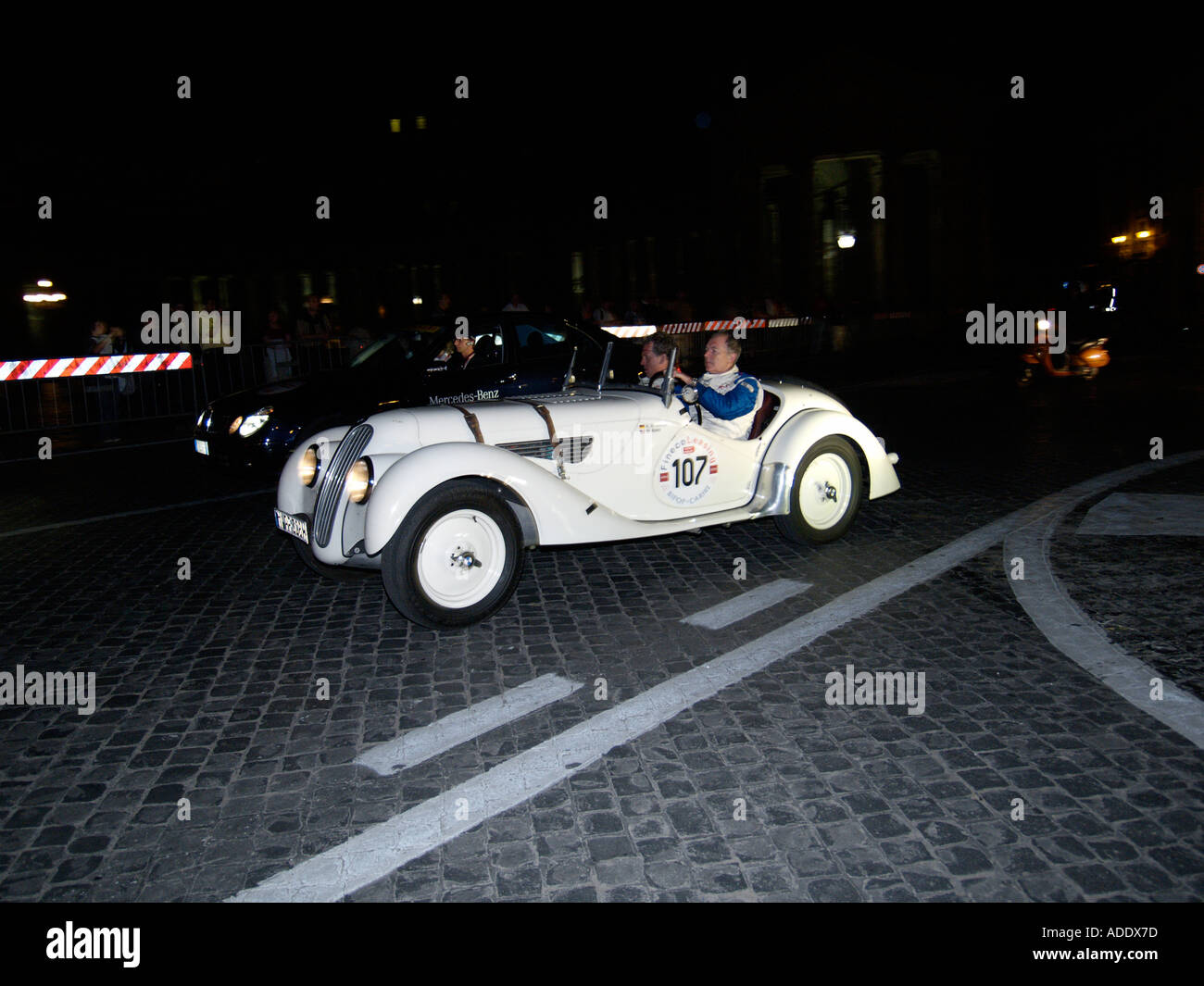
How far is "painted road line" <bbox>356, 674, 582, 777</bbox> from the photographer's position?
3753 millimetres

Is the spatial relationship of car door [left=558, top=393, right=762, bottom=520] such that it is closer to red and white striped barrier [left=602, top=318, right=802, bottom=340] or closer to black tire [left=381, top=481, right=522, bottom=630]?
black tire [left=381, top=481, right=522, bottom=630]

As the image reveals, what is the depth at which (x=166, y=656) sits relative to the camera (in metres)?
4.92

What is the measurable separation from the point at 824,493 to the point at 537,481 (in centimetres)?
239

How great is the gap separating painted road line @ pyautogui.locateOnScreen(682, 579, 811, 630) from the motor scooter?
12.5 meters

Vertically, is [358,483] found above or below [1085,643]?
above

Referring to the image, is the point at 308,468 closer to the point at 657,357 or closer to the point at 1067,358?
the point at 657,357

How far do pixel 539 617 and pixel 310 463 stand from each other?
69.5 inches

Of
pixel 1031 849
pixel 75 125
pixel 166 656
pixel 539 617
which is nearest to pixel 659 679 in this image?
pixel 539 617

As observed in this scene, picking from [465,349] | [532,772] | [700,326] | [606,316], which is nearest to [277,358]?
[606,316]

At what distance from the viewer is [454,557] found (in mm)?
5281

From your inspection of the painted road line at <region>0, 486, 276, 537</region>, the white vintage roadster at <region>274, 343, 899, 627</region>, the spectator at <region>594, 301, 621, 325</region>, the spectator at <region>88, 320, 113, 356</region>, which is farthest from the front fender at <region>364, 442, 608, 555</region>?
the spectator at <region>594, 301, 621, 325</region>

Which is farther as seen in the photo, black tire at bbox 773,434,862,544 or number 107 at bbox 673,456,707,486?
black tire at bbox 773,434,862,544

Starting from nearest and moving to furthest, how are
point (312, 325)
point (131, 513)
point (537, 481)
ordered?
point (537, 481)
point (131, 513)
point (312, 325)

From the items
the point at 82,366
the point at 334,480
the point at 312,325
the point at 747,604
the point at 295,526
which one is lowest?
the point at 747,604
